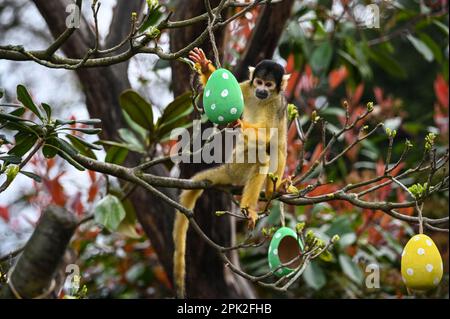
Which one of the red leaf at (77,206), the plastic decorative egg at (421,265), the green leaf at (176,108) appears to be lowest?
the plastic decorative egg at (421,265)

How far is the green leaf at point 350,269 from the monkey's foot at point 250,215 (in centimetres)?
121

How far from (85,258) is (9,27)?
3522mm

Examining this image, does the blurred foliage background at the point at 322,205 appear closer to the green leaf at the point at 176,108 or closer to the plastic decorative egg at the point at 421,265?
the green leaf at the point at 176,108

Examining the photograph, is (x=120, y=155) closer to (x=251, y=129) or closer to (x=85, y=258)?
(x=251, y=129)

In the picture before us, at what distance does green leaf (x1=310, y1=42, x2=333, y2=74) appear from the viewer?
4246mm

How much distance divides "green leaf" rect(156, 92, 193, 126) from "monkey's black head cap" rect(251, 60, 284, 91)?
341 mm

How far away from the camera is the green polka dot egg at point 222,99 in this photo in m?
1.99

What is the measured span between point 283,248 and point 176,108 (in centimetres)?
91

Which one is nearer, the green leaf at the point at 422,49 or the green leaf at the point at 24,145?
the green leaf at the point at 24,145

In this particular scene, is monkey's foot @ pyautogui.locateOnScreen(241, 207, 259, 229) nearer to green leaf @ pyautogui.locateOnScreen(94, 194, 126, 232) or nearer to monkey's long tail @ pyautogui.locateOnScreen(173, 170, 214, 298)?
monkey's long tail @ pyautogui.locateOnScreen(173, 170, 214, 298)

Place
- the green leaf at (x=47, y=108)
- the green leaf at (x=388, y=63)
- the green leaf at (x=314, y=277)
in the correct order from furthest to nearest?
the green leaf at (x=388, y=63) < the green leaf at (x=314, y=277) < the green leaf at (x=47, y=108)

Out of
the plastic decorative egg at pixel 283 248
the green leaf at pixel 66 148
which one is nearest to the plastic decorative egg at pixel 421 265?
the plastic decorative egg at pixel 283 248

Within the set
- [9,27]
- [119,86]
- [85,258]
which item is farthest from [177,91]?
[9,27]

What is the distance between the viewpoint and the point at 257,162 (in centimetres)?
307
